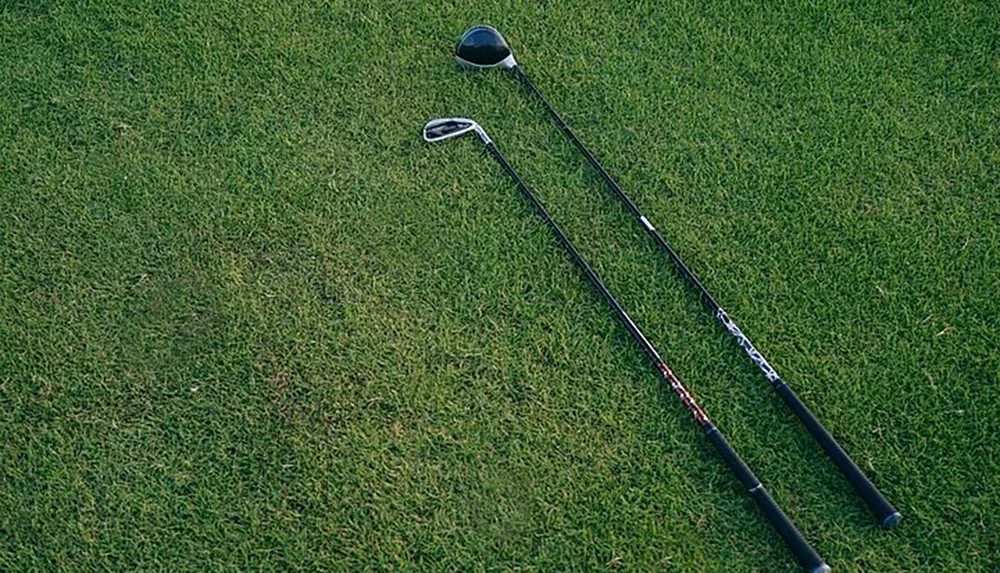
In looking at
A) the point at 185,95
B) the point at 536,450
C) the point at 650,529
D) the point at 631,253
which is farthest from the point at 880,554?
the point at 185,95

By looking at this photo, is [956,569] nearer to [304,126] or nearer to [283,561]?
[283,561]

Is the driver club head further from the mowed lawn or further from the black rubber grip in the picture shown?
the black rubber grip

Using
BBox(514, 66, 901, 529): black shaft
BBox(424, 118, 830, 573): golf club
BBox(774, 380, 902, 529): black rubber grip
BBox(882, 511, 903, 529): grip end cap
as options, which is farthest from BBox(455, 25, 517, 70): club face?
BBox(882, 511, 903, 529): grip end cap

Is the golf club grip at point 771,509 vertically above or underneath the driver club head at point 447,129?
underneath

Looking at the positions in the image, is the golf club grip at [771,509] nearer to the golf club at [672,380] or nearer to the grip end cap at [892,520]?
the golf club at [672,380]

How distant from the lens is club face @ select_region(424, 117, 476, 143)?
153 inches

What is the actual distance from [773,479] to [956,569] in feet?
2.02

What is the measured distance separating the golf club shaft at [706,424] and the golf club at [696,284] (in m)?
0.26

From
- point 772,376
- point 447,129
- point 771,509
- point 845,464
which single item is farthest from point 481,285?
point 845,464

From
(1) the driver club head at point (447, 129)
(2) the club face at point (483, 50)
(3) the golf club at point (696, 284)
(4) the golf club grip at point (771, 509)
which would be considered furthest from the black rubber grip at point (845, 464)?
(2) the club face at point (483, 50)

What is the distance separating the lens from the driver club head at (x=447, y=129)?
3.88 metres

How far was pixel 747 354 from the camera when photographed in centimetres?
332

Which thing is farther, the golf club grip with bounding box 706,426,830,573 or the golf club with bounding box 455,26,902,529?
the golf club with bounding box 455,26,902,529

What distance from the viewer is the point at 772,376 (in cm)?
321
